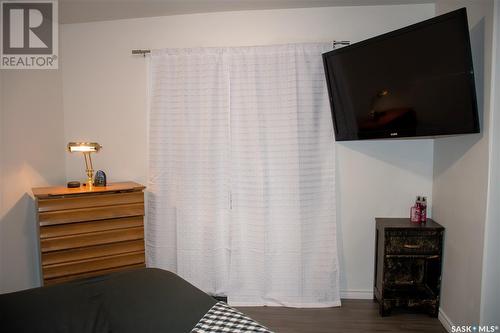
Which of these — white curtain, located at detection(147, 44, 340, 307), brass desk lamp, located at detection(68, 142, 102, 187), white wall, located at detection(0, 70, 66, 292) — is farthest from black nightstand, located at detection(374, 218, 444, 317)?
white wall, located at detection(0, 70, 66, 292)

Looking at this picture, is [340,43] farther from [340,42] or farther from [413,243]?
[413,243]

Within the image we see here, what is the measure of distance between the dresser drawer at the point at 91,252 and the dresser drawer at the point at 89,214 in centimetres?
21

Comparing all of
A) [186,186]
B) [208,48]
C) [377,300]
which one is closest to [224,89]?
[208,48]

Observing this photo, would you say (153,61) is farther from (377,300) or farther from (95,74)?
(377,300)

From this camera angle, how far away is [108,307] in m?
1.34

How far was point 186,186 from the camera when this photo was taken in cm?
267

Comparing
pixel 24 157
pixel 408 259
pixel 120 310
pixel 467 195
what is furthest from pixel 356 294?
pixel 24 157

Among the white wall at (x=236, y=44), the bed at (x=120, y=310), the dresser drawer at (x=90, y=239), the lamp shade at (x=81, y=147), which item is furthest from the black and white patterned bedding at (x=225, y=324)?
the lamp shade at (x=81, y=147)

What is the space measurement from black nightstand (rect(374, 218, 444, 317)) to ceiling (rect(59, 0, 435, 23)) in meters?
1.80

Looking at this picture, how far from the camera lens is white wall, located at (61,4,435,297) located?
8.45 feet

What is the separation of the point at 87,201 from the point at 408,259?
8.13 feet

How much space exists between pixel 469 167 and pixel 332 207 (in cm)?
98

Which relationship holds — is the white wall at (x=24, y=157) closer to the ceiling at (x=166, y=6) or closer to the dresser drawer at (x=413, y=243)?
the ceiling at (x=166, y=6)

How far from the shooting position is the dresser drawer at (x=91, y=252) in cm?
216
